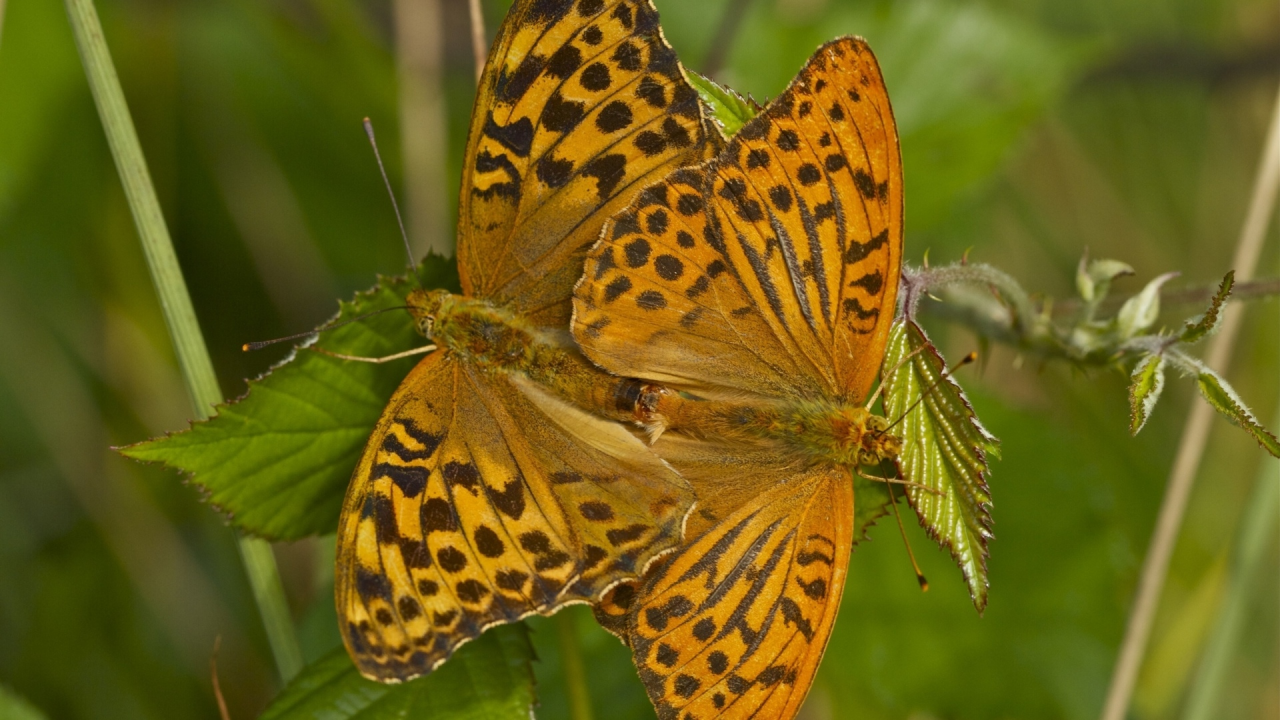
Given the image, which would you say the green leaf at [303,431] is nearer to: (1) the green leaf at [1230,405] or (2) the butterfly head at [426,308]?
Answer: (2) the butterfly head at [426,308]

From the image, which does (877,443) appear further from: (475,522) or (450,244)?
(450,244)

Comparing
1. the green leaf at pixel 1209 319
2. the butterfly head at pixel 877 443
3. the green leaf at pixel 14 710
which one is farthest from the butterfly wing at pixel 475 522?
the green leaf at pixel 14 710

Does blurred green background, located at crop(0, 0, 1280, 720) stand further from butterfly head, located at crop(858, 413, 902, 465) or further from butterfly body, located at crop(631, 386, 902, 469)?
butterfly head, located at crop(858, 413, 902, 465)

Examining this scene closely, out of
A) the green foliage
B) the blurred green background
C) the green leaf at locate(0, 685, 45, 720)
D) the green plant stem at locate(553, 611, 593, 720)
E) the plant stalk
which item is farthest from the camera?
the blurred green background

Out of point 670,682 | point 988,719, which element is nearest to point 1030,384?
point 988,719

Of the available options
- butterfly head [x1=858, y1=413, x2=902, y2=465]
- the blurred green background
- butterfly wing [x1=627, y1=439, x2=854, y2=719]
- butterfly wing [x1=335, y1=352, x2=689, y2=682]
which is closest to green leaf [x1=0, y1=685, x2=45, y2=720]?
the blurred green background
